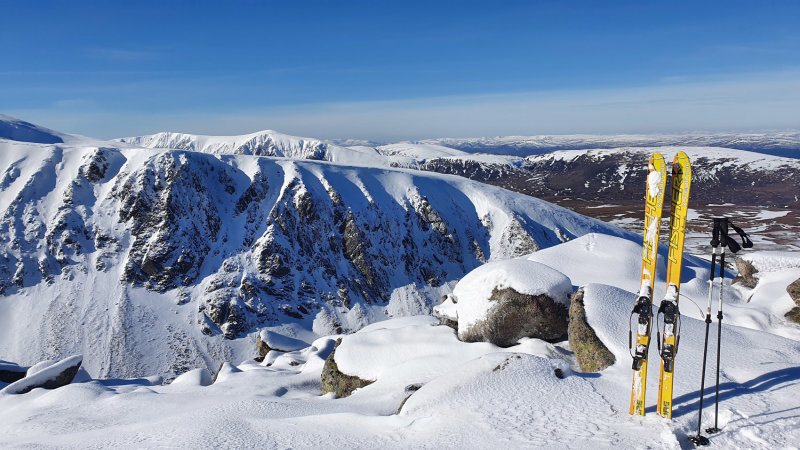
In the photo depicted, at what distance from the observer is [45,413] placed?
706 inches

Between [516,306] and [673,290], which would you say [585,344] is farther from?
[673,290]

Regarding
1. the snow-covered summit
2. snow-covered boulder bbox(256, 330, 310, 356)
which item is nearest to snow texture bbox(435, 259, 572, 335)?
snow-covered boulder bbox(256, 330, 310, 356)

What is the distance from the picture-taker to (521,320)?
1808 cm

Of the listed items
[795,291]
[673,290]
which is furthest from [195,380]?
[795,291]

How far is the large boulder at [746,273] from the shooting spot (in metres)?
24.0

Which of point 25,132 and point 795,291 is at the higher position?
point 25,132

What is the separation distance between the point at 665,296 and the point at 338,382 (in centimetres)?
1362

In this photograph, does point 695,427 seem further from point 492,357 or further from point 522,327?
point 522,327

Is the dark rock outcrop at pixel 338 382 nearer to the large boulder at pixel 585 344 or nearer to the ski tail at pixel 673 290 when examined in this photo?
the large boulder at pixel 585 344

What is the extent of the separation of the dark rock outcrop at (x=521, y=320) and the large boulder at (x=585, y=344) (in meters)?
1.49

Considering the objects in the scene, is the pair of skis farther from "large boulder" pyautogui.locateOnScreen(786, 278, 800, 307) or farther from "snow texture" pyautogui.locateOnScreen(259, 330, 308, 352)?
"snow texture" pyautogui.locateOnScreen(259, 330, 308, 352)

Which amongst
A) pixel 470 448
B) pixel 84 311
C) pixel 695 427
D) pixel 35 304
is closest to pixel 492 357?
pixel 470 448

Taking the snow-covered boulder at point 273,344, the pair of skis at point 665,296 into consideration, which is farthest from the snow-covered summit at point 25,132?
the pair of skis at point 665,296

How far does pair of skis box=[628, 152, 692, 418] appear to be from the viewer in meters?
9.85
